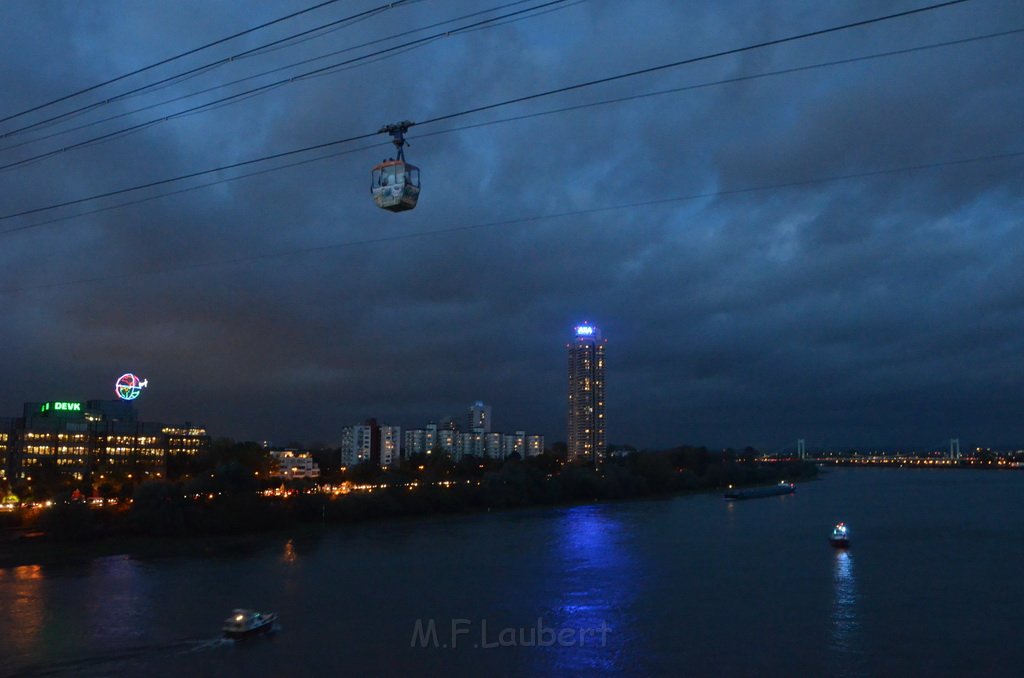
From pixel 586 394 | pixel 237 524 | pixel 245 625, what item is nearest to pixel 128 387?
pixel 237 524

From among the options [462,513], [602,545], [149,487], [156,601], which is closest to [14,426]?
[149,487]

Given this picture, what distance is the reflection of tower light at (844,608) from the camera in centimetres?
1005

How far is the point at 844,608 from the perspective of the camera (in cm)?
1190

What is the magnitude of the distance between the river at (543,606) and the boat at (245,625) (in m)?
0.24

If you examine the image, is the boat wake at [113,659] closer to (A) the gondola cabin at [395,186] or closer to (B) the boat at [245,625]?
(B) the boat at [245,625]

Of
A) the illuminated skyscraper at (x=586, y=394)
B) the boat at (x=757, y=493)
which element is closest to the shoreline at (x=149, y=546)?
the boat at (x=757, y=493)

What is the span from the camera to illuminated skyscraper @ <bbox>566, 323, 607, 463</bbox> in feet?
197

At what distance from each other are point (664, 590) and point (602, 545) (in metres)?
4.85

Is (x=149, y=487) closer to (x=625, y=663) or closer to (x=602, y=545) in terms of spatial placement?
(x=602, y=545)

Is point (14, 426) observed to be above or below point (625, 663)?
above

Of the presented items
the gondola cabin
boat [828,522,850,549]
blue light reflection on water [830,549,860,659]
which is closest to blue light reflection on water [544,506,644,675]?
blue light reflection on water [830,549,860,659]

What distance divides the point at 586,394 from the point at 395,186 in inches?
2277

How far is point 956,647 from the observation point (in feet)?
32.3

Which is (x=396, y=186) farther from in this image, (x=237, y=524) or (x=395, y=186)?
(x=237, y=524)
